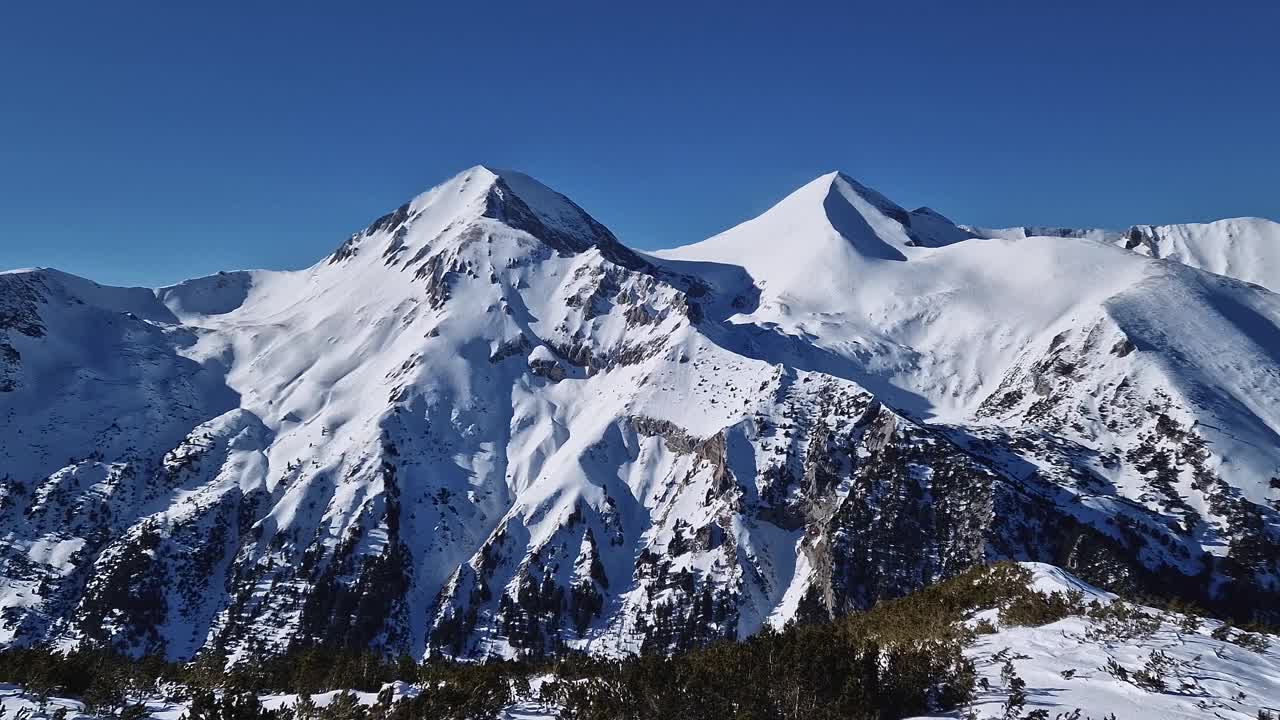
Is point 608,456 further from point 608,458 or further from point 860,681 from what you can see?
point 860,681

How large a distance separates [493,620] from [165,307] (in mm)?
142631

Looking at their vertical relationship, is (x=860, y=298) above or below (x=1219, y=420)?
above

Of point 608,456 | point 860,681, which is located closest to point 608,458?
point 608,456

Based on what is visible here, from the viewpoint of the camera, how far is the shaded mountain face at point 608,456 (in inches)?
3971

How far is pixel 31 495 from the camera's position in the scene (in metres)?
→ 119

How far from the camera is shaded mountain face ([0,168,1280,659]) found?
10088 centimetres

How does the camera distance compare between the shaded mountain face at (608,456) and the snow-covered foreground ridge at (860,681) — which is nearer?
the snow-covered foreground ridge at (860,681)

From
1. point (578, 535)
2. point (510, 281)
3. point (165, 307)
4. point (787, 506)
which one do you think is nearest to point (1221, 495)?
point (787, 506)

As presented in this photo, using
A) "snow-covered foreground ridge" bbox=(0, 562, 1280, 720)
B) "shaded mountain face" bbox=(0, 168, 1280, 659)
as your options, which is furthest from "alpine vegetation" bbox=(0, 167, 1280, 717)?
"snow-covered foreground ridge" bbox=(0, 562, 1280, 720)

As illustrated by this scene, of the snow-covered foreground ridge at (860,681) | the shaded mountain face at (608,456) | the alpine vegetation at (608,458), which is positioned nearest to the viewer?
the snow-covered foreground ridge at (860,681)

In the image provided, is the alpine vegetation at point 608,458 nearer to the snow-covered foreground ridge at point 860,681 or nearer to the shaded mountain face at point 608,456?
the shaded mountain face at point 608,456

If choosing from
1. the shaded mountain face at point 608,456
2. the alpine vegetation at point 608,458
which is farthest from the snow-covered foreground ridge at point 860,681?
the shaded mountain face at point 608,456

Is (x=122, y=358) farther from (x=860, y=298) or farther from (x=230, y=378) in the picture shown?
(x=860, y=298)

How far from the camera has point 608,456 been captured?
125 meters
